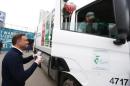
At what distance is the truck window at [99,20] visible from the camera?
10.1 ft

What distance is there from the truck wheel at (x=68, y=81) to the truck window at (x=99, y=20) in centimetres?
70

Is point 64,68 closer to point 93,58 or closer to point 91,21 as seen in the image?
point 93,58

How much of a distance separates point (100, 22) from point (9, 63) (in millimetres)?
1358

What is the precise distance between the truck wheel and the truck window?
0.70m

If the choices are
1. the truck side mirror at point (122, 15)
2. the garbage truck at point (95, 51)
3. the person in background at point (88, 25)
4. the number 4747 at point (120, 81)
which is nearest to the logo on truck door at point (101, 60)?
the garbage truck at point (95, 51)

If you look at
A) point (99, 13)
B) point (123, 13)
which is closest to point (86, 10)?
point (99, 13)

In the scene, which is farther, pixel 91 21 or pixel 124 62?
pixel 91 21

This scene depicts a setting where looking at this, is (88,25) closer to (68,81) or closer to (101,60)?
(101,60)

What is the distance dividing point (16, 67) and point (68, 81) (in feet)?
2.73

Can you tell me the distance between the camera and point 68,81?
3.50 meters

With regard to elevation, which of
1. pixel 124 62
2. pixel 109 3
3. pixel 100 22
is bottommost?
pixel 124 62

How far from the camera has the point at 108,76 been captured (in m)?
3.01

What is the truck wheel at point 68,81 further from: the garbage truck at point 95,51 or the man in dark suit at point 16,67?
the man in dark suit at point 16,67

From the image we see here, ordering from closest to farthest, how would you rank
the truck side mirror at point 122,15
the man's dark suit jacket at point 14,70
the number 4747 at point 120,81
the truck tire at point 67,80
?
the truck side mirror at point 122,15, the number 4747 at point 120,81, the man's dark suit jacket at point 14,70, the truck tire at point 67,80
